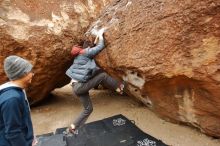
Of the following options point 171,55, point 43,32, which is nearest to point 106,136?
point 171,55

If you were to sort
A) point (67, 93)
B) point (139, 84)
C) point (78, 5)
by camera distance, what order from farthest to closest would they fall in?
point (67, 93) < point (78, 5) < point (139, 84)

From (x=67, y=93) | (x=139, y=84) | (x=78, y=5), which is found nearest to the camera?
(x=139, y=84)

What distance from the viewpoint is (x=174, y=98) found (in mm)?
3939

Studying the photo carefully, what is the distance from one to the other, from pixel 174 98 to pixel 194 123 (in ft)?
1.24

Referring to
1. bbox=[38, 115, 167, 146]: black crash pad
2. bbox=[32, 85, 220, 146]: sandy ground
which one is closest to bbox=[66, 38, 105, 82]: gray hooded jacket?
bbox=[38, 115, 167, 146]: black crash pad

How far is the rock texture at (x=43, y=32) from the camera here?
4977mm

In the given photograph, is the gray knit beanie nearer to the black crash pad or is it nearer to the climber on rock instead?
the climber on rock

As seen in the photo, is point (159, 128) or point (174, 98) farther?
point (159, 128)

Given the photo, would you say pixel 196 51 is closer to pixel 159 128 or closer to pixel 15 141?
pixel 159 128

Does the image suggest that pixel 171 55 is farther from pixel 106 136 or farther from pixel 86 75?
pixel 106 136

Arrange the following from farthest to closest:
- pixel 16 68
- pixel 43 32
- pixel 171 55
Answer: pixel 43 32 → pixel 171 55 → pixel 16 68

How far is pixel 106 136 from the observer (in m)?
4.46

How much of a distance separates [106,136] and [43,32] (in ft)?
5.78

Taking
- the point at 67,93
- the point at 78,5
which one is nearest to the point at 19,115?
the point at 78,5
